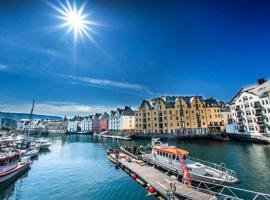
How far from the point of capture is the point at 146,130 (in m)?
98.2

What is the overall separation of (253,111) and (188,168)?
198 ft

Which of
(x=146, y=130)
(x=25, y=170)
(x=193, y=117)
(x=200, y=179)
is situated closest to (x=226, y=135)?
(x=193, y=117)

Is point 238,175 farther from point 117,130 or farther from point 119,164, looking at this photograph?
point 117,130

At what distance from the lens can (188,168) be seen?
23.3 meters

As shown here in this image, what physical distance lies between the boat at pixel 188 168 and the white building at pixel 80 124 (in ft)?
483

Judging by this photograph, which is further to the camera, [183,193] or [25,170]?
[25,170]

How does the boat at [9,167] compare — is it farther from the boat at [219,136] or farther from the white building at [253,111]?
the white building at [253,111]

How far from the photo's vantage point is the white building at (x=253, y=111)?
63125 millimetres

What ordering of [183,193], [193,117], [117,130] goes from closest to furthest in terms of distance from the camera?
[183,193] < [193,117] < [117,130]

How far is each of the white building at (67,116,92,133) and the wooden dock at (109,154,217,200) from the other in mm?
144690

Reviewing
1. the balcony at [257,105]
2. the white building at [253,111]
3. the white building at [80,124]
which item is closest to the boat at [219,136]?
the white building at [253,111]

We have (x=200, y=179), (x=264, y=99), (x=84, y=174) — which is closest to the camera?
(x=200, y=179)

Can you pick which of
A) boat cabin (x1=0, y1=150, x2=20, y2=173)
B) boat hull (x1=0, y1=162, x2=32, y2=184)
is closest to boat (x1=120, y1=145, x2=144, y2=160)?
boat hull (x1=0, y1=162, x2=32, y2=184)

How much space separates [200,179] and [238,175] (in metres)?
8.58
